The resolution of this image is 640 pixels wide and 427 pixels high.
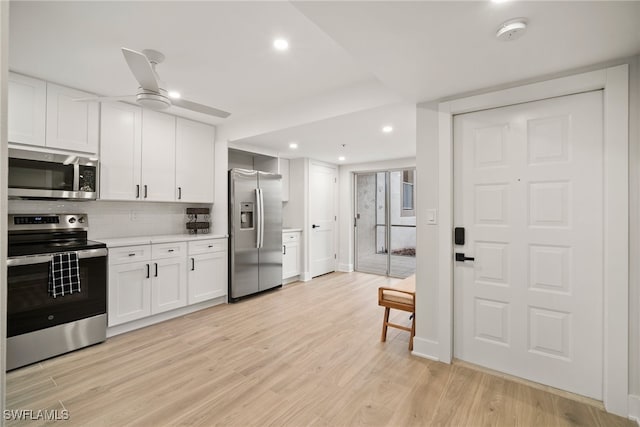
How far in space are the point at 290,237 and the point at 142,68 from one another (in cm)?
354

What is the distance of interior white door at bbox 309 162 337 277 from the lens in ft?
18.1

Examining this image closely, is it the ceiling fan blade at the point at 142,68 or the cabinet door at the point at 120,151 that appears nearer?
the ceiling fan blade at the point at 142,68

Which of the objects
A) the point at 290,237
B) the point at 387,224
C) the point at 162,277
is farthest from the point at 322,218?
the point at 162,277

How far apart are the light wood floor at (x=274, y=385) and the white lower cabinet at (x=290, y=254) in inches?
72.7

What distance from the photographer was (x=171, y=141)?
3.73 metres

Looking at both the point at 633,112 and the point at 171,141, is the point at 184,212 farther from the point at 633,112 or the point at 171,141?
the point at 633,112

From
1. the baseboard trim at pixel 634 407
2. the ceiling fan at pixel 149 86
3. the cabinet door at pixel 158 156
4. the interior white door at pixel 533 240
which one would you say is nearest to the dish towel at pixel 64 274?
the cabinet door at pixel 158 156

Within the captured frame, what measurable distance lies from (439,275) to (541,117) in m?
1.41

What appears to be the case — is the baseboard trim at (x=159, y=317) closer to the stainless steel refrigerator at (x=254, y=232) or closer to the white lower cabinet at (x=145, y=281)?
the white lower cabinet at (x=145, y=281)

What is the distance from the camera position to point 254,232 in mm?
4320

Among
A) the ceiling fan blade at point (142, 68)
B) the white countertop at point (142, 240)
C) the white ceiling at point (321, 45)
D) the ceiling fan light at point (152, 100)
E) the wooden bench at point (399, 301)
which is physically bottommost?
the wooden bench at point (399, 301)

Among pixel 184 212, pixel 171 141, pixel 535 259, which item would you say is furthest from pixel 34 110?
pixel 535 259

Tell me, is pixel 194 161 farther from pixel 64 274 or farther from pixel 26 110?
pixel 64 274

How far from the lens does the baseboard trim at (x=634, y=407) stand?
1.79 m
